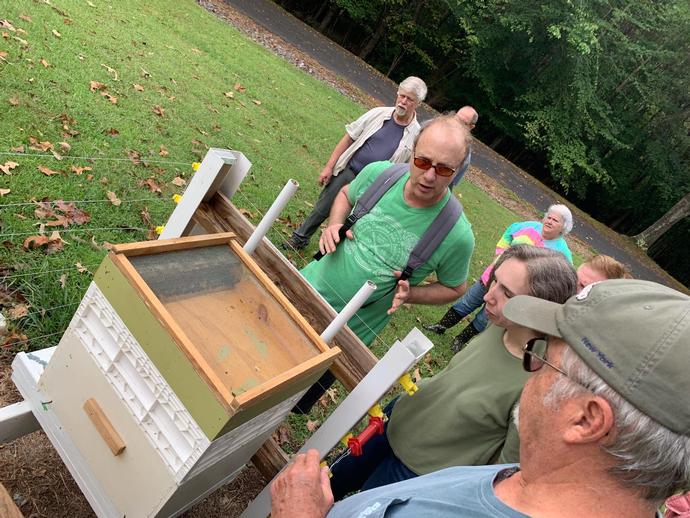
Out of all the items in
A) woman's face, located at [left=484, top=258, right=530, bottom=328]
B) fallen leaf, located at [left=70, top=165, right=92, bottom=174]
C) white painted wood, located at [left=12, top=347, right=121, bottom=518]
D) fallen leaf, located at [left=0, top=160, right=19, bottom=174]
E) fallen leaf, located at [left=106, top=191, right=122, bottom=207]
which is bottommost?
fallen leaf, located at [left=0, top=160, right=19, bottom=174]

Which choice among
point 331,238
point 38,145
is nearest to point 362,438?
point 331,238

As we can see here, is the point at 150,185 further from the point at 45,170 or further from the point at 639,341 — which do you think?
the point at 639,341

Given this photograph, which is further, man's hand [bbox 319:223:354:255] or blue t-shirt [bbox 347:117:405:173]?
blue t-shirt [bbox 347:117:405:173]

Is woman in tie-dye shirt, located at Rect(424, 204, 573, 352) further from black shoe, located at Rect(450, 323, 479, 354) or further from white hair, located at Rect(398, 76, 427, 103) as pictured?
white hair, located at Rect(398, 76, 427, 103)

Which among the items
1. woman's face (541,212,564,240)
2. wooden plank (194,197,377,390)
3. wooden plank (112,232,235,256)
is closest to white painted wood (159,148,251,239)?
wooden plank (194,197,377,390)

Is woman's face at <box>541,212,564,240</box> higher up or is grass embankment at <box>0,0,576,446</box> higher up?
woman's face at <box>541,212,564,240</box>

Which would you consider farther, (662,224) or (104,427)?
(662,224)

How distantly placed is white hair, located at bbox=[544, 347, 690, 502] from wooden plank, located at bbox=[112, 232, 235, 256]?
140cm

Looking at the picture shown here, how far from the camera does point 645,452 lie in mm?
968

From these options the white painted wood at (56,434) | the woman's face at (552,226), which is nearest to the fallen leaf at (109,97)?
the white painted wood at (56,434)

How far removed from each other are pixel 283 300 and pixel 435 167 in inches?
44.3

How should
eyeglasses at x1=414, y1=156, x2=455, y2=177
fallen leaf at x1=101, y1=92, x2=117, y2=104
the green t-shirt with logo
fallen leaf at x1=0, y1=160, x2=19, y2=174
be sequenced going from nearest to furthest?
eyeglasses at x1=414, y1=156, x2=455, y2=177, the green t-shirt with logo, fallen leaf at x1=0, y1=160, x2=19, y2=174, fallen leaf at x1=101, y1=92, x2=117, y2=104

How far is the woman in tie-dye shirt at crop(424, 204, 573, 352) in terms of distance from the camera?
509cm

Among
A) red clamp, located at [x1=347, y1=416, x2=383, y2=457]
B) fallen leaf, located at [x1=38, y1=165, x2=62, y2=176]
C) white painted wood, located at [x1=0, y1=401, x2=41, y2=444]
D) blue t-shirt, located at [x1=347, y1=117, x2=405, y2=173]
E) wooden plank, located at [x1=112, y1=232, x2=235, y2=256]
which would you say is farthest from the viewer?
blue t-shirt, located at [x1=347, y1=117, x2=405, y2=173]
